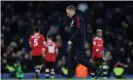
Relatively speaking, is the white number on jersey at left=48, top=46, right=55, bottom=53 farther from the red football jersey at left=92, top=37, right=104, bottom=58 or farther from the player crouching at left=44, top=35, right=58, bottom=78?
the red football jersey at left=92, top=37, right=104, bottom=58

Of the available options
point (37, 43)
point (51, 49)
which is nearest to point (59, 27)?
point (51, 49)

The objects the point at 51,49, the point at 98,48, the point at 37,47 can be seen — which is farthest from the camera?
the point at 51,49

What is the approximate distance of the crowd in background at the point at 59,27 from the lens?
20203 mm

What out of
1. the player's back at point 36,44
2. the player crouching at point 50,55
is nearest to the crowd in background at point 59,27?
the player crouching at point 50,55

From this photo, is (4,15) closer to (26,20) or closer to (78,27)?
(26,20)

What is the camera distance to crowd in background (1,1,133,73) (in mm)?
20203

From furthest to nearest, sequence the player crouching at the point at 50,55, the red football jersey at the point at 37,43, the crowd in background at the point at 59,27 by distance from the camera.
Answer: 1. the crowd in background at the point at 59,27
2. the player crouching at the point at 50,55
3. the red football jersey at the point at 37,43

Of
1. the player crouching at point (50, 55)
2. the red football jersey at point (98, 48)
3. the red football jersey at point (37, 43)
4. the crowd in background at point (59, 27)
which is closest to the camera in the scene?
the red football jersey at point (37, 43)

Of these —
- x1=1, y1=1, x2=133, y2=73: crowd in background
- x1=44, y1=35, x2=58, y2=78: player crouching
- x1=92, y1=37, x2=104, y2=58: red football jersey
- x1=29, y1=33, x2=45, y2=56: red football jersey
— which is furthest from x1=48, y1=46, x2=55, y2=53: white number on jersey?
x1=1, y1=1, x2=133, y2=73: crowd in background

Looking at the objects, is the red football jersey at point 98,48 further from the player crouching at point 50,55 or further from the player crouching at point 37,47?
the player crouching at point 37,47

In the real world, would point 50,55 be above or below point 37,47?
below

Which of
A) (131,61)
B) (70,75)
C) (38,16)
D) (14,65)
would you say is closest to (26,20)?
(38,16)

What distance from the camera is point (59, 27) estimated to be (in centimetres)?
2084

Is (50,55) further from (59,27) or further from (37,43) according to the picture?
(59,27)
